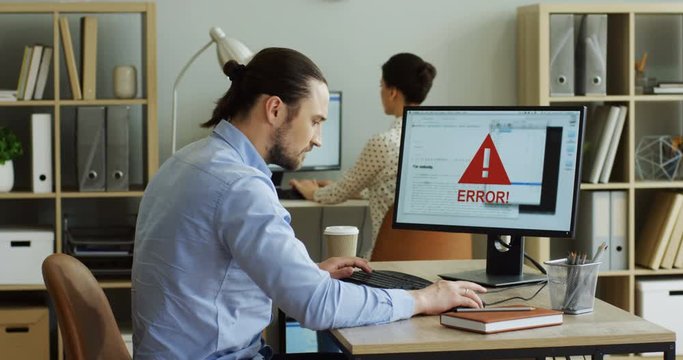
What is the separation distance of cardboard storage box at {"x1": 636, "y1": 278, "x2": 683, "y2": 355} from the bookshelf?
2.13 metres

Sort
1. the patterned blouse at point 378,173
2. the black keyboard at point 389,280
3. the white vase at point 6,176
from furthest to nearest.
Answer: the white vase at point 6,176 → the patterned blouse at point 378,173 → the black keyboard at point 389,280

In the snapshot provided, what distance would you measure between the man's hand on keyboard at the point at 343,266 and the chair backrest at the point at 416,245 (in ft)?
2.60

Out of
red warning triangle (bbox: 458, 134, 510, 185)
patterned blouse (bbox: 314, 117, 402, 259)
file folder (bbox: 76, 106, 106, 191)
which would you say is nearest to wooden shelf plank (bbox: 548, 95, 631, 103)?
patterned blouse (bbox: 314, 117, 402, 259)

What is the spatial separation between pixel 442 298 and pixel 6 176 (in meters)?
2.57

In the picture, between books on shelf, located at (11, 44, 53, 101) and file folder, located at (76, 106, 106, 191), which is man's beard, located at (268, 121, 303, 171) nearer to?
file folder, located at (76, 106, 106, 191)

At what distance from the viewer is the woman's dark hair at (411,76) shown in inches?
154

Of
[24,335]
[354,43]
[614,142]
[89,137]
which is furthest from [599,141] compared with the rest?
[24,335]

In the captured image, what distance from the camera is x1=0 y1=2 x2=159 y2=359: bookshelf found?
416 cm

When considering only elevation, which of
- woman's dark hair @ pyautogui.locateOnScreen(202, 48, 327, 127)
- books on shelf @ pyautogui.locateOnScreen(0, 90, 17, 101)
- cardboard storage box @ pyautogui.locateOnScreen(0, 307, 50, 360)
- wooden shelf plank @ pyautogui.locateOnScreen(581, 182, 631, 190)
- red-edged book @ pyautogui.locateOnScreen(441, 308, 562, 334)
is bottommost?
cardboard storage box @ pyautogui.locateOnScreen(0, 307, 50, 360)

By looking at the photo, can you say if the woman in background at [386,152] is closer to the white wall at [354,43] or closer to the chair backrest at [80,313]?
the white wall at [354,43]

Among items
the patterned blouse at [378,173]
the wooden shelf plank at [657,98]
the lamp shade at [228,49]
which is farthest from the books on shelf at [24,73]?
the wooden shelf plank at [657,98]

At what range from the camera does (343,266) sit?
96.3 inches

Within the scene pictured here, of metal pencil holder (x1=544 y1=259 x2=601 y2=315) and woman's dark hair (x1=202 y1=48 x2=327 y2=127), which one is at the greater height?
woman's dark hair (x1=202 y1=48 x2=327 y2=127)

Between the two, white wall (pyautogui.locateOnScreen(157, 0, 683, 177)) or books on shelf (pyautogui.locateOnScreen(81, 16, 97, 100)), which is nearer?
books on shelf (pyautogui.locateOnScreen(81, 16, 97, 100))
